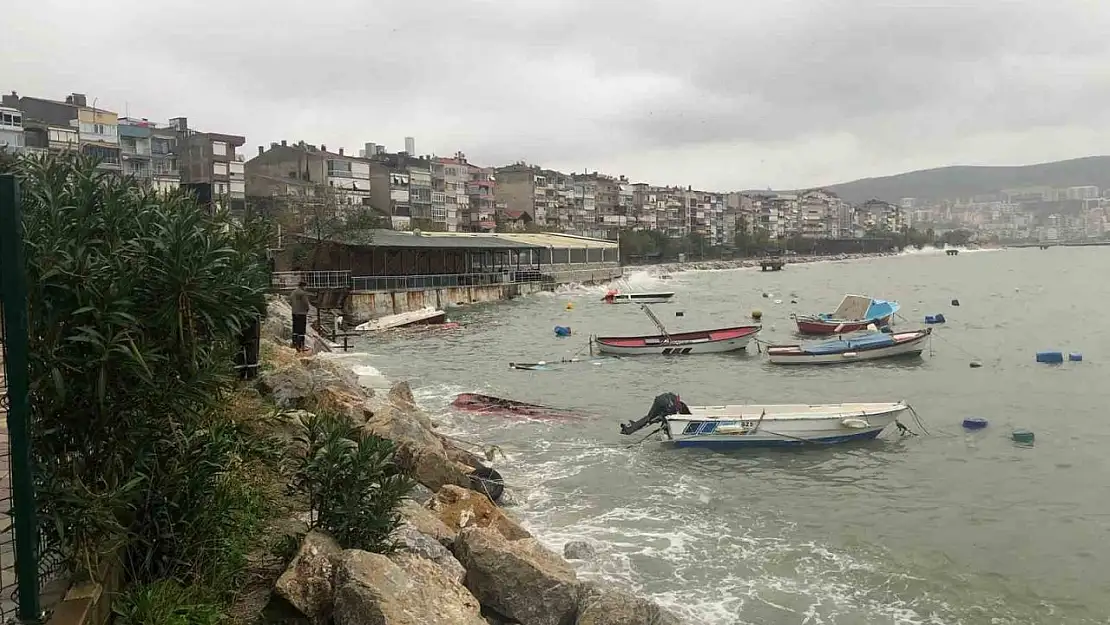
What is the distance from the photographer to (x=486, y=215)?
12025 cm

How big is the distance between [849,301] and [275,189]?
57.2 m

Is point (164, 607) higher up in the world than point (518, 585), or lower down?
higher up

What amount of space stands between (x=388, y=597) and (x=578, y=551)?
6.03m

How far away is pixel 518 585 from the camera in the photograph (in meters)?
8.50

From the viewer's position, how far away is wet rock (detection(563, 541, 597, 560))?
38.9 feet

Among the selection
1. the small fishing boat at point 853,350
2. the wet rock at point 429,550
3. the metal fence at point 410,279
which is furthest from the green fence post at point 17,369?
the small fishing boat at point 853,350

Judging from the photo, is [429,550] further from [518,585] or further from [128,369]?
[128,369]

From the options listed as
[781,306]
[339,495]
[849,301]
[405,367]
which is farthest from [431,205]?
[339,495]

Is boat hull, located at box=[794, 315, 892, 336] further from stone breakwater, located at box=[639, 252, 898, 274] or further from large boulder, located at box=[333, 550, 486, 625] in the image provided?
stone breakwater, located at box=[639, 252, 898, 274]

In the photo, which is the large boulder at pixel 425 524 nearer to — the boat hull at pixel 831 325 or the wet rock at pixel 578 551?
the wet rock at pixel 578 551

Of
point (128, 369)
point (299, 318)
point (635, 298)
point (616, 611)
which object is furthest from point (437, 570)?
point (635, 298)

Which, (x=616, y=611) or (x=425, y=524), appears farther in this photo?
(x=425, y=524)

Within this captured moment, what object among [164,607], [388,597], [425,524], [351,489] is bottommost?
[425,524]

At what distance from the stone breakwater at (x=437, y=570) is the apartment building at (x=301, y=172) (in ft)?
224
